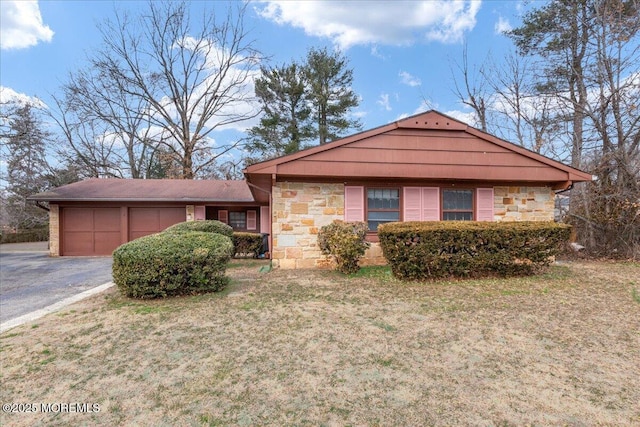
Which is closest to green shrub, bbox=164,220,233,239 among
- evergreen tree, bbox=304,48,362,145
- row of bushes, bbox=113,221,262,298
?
row of bushes, bbox=113,221,262,298

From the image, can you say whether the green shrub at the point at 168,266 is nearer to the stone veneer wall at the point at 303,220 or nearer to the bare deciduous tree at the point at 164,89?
the stone veneer wall at the point at 303,220

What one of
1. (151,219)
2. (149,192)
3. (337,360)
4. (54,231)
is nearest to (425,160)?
(337,360)

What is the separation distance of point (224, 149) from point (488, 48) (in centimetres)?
1715

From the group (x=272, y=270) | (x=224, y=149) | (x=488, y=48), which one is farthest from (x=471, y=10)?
(x=224, y=149)

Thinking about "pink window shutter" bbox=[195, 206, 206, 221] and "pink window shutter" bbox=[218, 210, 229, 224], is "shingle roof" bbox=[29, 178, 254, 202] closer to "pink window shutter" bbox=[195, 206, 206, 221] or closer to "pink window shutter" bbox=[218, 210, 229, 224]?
"pink window shutter" bbox=[195, 206, 206, 221]

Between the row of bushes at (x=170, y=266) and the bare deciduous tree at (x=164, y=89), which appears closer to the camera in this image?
the row of bushes at (x=170, y=266)

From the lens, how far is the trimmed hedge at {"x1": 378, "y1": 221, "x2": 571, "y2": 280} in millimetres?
5969

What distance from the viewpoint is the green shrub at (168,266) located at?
4.98 m

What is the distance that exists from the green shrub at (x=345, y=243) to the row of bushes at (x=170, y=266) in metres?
2.30

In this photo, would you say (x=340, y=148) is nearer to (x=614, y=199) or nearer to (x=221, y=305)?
(x=221, y=305)

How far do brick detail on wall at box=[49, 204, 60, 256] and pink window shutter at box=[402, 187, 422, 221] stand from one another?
14118 millimetres

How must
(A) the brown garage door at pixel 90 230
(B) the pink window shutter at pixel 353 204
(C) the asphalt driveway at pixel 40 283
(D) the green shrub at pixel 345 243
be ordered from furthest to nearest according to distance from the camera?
(A) the brown garage door at pixel 90 230 < (B) the pink window shutter at pixel 353 204 < (D) the green shrub at pixel 345 243 < (C) the asphalt driveway at pixel 40 283

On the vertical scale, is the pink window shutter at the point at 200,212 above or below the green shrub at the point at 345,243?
above

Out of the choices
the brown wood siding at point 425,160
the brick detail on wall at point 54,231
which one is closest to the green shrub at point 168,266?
the brown wood siding at point 425,160
